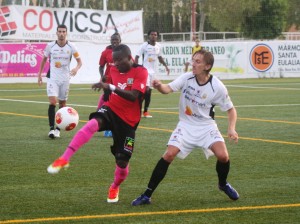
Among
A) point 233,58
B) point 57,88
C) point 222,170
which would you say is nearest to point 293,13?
point 233,58

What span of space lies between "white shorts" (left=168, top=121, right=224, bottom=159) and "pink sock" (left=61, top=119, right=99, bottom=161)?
2.96 ft

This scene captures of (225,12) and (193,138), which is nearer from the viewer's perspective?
(193,138)

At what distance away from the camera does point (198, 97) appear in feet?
28.1

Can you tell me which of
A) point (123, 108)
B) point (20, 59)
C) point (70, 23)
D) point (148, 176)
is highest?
point (123, 108)

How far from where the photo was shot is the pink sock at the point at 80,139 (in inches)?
313

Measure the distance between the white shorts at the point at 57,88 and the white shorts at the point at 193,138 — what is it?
7.95m

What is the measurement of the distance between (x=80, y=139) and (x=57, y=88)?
27.4ft

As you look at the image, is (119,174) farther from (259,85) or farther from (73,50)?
(259,85)

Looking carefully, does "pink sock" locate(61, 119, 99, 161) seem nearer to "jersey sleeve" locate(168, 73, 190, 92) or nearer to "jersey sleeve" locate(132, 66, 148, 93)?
"jersey sleeve" locate(132, 66, 148, 93)

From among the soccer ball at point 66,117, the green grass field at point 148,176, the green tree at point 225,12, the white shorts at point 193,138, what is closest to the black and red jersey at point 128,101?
the white shorts at point 193,138

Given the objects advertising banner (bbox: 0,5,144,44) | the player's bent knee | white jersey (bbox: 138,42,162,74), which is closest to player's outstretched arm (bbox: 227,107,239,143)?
the player's bent knee

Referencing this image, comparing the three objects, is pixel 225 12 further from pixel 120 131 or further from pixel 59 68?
pixel 120 131

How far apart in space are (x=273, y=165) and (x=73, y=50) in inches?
248

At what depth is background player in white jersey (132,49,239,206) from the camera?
8531 millimetres
